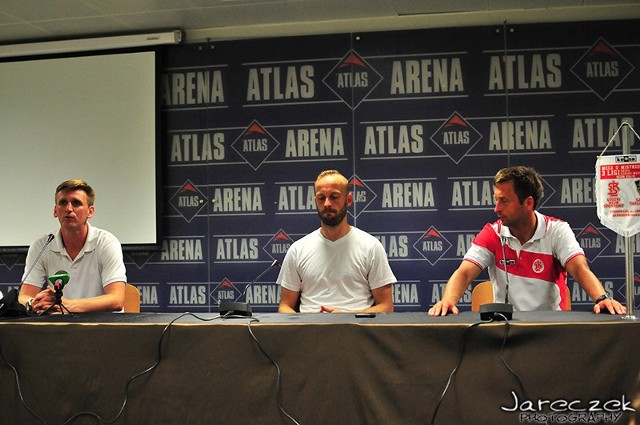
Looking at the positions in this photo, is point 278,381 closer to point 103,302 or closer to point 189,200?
point 103,302

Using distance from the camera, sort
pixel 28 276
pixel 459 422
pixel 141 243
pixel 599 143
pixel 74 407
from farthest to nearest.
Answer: pixel 141 243, pixel 599 143, pixel 28 276, pixel 74 407, pixel 459 422

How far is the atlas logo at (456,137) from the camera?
411 centimetres

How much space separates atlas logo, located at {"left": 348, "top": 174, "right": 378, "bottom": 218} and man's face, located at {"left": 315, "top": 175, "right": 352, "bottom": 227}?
48.4 inches

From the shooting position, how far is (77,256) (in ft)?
9.63

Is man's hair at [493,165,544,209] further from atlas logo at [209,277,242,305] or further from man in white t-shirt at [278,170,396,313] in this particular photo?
atlas logo at [209,277,242,305]

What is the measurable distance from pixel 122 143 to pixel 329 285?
218 centimetres

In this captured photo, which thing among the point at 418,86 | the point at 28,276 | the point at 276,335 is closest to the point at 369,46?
the point at 418,86

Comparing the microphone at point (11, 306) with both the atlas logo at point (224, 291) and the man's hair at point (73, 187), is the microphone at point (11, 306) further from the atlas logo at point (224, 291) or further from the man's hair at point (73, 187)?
the atlas logo at point (224, 291)

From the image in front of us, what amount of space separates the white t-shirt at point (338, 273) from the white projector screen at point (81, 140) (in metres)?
1.69

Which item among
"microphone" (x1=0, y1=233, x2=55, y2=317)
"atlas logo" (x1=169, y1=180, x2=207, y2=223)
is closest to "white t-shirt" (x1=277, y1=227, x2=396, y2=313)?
"microphone" (x1=0, y1=233, x2=55, y2=317)

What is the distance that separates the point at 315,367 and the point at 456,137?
2599mm

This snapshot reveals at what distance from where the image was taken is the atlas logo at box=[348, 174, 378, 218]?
421 centimetres

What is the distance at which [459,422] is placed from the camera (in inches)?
69.5

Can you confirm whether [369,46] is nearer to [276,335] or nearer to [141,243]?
[141,243]
